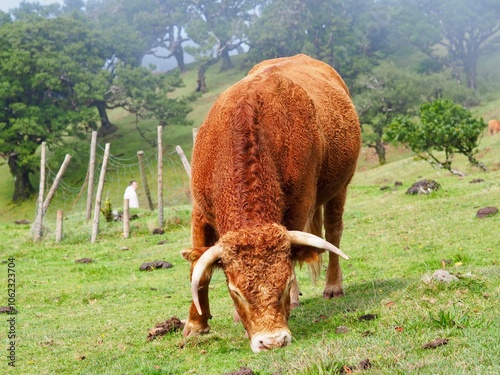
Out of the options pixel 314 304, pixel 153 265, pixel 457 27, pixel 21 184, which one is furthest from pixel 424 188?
pixel 457 27

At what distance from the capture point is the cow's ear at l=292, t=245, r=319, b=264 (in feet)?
20.7

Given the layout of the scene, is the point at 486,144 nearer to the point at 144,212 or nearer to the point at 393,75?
the point at 393,75

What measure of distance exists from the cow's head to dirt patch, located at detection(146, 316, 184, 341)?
1777mm

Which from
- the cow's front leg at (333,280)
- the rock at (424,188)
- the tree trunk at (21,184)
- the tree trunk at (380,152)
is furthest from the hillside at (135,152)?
the cow's front leg at (333,280)

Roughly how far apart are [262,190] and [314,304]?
2.88 metres

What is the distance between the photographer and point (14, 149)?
1823 inches

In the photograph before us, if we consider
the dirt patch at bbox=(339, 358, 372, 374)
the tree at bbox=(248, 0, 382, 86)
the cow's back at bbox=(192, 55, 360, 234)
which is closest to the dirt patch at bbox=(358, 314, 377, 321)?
the cow's back at bbox=(192, 55, 360, 234)

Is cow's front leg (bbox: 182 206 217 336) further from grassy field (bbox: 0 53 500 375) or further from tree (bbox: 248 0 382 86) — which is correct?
tree (bbox: 248 0 382 86)

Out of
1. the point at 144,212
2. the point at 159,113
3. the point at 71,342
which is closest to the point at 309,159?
the point at 71,342

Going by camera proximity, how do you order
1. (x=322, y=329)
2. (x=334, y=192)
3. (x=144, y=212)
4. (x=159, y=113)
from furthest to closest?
(x=159, y=113) → (x=144, y=212) → (x=334, y=192) → (x=322, y=329)

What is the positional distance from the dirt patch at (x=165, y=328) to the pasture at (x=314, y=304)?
0.48 feet

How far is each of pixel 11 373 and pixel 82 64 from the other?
5239 centimetres

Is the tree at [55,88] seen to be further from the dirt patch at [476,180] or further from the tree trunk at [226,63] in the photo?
the dirt patch at [476,180]

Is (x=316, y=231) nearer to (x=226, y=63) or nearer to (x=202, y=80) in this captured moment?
(x=202, y=80)
